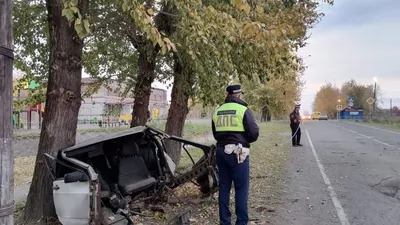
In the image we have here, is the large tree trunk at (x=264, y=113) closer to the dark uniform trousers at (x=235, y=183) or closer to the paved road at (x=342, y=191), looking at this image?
the paved road at (x=342, y=191)

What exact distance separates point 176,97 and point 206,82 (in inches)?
106

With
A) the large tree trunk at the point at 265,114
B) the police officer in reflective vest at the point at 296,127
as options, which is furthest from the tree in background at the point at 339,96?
the police officer in reflective vest at the point at 296,127

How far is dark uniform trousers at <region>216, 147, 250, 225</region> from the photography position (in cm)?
552

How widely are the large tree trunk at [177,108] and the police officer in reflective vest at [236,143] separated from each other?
4.18 meters

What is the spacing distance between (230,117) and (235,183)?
892 mm

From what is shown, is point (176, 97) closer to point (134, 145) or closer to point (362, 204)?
point (134, 145)

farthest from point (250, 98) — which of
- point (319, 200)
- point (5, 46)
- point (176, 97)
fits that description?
point (5, 46)

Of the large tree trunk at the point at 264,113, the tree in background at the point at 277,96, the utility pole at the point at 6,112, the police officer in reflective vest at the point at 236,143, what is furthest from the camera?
the large tree trunk at the point at 264,113

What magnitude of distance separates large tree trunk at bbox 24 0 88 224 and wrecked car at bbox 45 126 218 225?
0.50 metres

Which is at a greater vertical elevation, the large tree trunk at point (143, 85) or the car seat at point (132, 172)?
the large tree trunk at point (143, 85)

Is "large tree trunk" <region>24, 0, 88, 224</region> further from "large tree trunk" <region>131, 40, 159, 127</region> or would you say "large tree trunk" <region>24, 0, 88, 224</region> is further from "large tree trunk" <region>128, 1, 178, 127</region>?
"large tree trunk" <region>131, 40, 159, 127</region>

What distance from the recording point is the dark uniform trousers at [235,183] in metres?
5.52

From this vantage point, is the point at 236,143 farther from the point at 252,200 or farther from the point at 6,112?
the point at 6,112

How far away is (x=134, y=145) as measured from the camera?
6.70m
